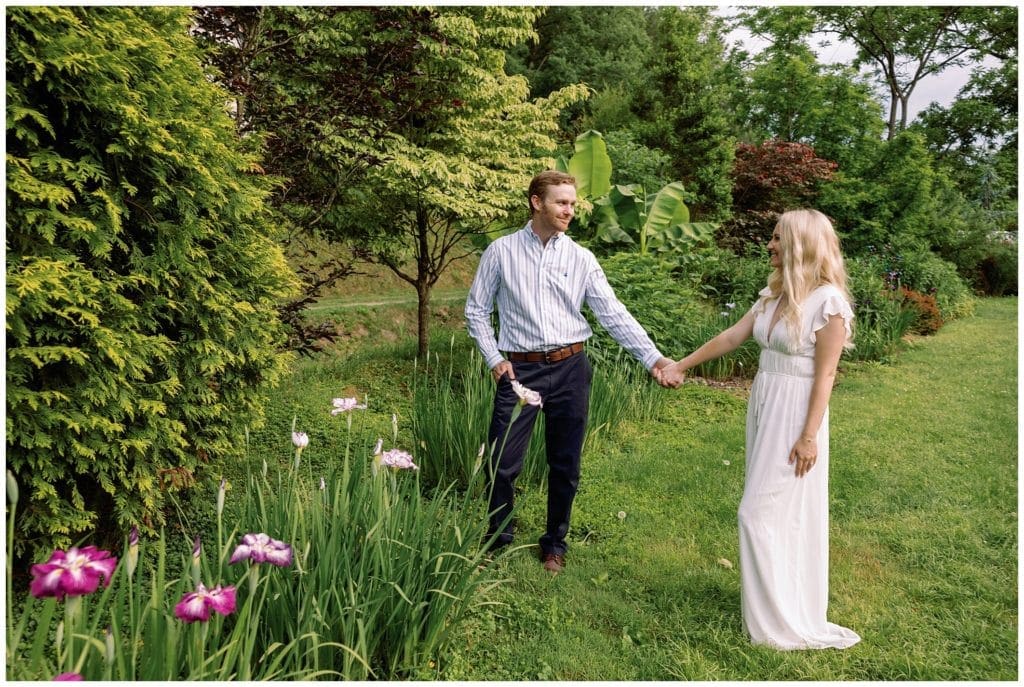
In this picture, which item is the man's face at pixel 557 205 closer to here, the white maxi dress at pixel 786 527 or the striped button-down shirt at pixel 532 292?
the striped button-down shirt at pixel 532 292

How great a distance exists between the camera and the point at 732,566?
405 centimetres

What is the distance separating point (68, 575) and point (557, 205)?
273cm

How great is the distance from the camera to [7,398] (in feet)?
9.89

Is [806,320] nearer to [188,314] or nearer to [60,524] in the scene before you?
[188,314]

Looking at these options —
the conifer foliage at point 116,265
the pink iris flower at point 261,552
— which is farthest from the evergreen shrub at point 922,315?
the pink iris flower at point 261,552

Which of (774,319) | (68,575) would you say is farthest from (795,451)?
(68,575)

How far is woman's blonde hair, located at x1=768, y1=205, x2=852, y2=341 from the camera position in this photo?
3176 mm

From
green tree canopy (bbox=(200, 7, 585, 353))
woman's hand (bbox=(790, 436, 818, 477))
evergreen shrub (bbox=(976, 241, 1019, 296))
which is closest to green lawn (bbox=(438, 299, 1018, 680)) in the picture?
woman's hand (bbox=(790, 436, 818, 477))

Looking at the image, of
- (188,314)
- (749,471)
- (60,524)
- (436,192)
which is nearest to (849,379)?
(436,192)

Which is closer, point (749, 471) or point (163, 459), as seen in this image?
point (749, 471)

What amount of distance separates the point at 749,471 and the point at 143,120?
3.18 meters

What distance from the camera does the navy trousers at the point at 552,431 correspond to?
151 inches

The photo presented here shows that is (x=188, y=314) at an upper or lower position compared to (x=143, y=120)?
lower

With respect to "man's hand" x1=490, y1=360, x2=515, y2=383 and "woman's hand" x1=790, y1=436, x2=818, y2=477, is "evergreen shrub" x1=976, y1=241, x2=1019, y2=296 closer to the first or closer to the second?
"woman's hand" x1=790, y1=436, x2=818, y2=477
